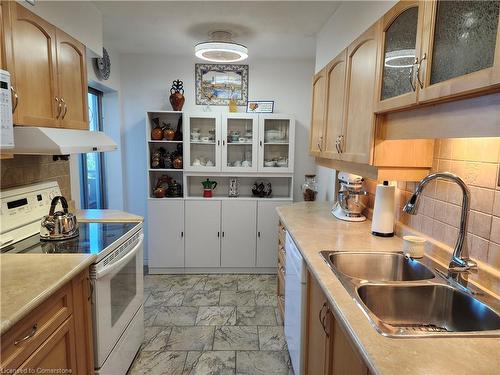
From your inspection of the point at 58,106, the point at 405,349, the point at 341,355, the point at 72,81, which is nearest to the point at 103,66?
the point at 72,81

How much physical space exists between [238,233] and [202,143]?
114cm

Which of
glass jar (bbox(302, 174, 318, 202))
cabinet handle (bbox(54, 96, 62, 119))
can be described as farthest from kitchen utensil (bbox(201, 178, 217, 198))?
cabinet handle (bbox(54, 96, 62, 119))

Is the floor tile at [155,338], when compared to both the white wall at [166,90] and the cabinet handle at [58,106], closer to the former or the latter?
the cabinet handle at [58,106]

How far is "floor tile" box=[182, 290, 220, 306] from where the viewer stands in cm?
308

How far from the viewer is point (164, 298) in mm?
3176

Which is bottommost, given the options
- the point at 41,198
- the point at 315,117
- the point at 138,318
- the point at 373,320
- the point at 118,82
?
the point at 138,318

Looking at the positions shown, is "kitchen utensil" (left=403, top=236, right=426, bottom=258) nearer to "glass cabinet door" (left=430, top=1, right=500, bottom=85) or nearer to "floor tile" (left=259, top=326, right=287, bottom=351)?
"glass cabinet door" (left=430, top=1, right=500, bottom=85)

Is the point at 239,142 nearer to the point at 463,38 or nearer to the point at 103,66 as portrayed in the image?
the point at 103,66

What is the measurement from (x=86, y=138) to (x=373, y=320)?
1.91 meters

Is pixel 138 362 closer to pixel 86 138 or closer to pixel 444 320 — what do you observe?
pixel 86 138

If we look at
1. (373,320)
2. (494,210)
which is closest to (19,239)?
(373,320)

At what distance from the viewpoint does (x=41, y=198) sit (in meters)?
2.12

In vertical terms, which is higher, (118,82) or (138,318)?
(118,82)

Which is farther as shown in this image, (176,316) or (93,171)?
(93,171)
